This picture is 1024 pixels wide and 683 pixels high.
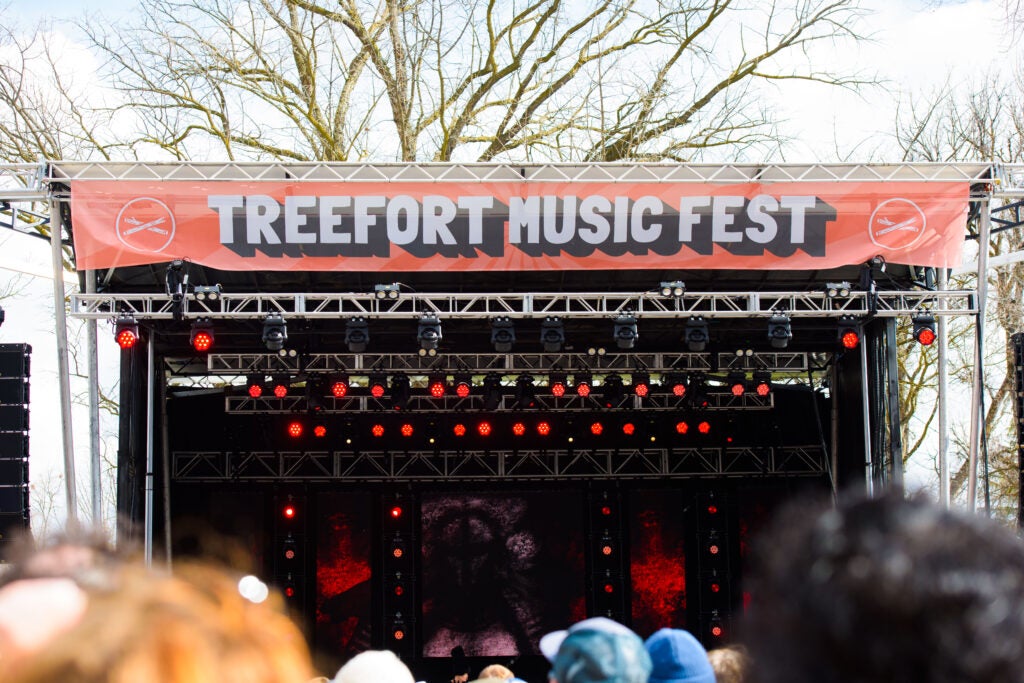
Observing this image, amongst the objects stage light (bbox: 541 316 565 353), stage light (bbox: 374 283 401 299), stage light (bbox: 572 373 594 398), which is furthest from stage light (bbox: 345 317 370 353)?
stage light (bbox: 572 373 594 398)

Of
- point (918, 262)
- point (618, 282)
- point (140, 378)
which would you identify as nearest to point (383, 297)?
point (618, 282)

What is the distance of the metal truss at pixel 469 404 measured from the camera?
13.7 meters

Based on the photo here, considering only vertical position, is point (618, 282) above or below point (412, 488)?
above

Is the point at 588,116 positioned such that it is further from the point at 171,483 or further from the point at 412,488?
the point at 171,483

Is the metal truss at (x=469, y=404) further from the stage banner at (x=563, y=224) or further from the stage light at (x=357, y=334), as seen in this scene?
the stage banner at (x=563, y=224)

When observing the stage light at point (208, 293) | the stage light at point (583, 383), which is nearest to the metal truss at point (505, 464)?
the stage light at point (583, 383)

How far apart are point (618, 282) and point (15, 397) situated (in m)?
5.98

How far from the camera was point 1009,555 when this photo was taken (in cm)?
101

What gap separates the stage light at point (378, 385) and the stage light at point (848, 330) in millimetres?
5220

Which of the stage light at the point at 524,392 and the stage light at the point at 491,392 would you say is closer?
the stage light at the point at 491,392

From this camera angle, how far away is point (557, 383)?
40.0 feet

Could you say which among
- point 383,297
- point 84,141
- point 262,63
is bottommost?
point 383,297

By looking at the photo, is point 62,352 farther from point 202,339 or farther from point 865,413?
point 865,413

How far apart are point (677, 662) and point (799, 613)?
45.4 inches
